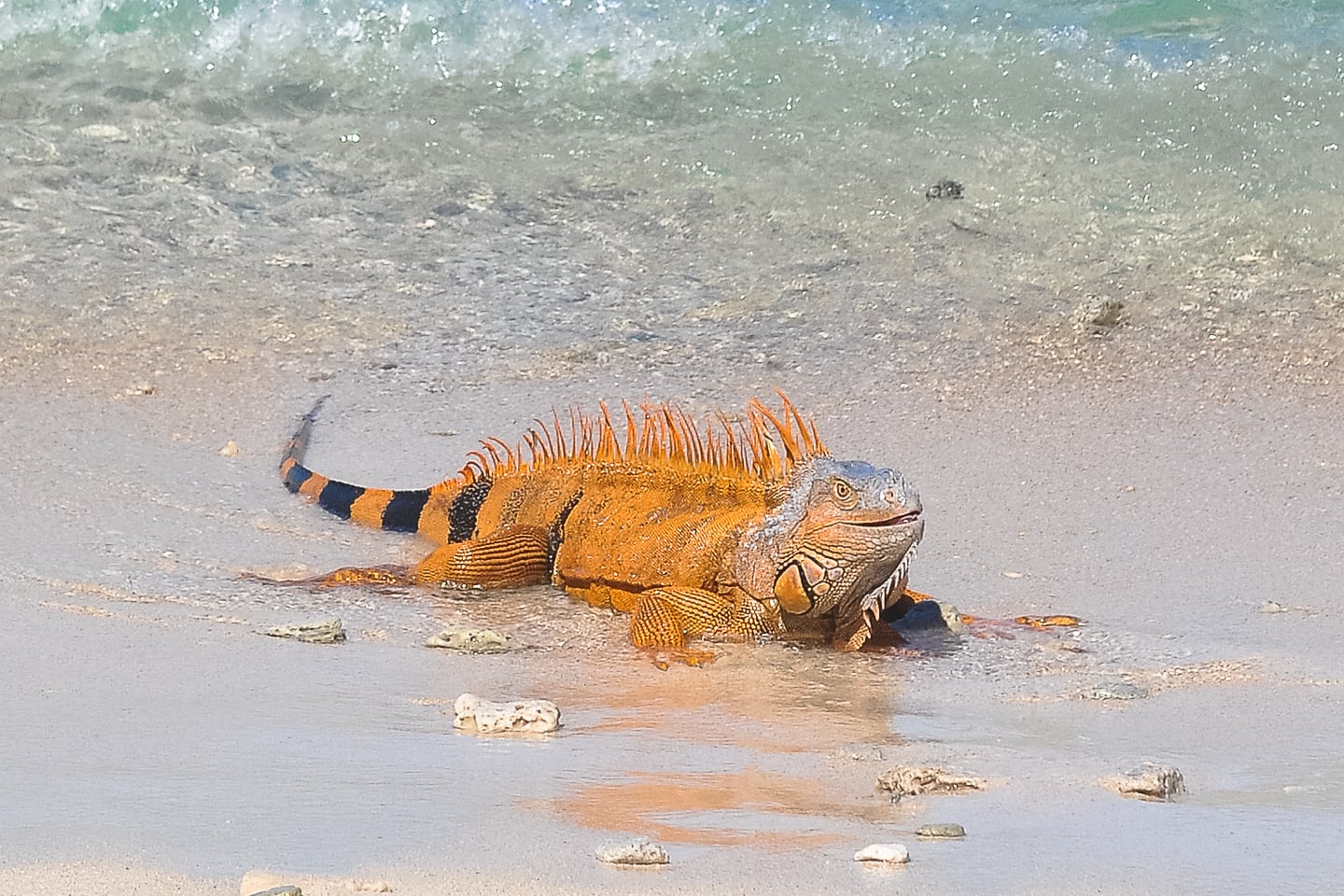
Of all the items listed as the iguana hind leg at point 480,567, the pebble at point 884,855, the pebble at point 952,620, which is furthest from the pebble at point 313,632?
the pebble at point 884,855

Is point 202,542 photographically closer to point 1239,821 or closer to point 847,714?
point 847,714

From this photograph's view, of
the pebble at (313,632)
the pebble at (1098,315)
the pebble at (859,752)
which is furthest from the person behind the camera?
the pebble at (1098,315)

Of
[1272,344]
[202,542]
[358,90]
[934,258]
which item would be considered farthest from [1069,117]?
[202,542]

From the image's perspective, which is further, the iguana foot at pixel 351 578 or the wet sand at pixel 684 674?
the iguana foot at pixel 351 578

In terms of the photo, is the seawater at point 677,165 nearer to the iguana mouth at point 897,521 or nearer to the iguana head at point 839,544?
the iguana head at point 839,544

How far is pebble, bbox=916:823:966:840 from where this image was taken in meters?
3.52

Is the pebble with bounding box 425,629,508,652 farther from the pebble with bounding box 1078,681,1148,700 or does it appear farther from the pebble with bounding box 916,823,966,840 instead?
the pebble with bounding box 916,823,966,840

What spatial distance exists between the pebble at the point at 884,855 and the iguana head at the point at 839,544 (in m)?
2.48

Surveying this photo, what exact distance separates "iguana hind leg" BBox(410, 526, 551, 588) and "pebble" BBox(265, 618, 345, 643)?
3.64ft

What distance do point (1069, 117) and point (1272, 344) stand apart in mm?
3474

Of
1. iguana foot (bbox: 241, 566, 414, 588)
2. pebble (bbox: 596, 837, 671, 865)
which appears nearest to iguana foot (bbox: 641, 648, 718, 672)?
iguana foot (bbox: 241, 566, 414, 588)

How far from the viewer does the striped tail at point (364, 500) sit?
7.50m

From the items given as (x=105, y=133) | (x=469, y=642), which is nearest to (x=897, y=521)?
(x=469, y=642)

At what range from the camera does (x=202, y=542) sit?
6992 millimetres
